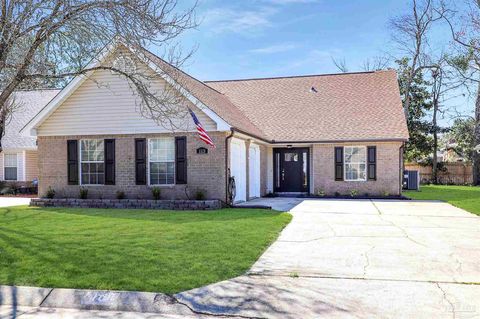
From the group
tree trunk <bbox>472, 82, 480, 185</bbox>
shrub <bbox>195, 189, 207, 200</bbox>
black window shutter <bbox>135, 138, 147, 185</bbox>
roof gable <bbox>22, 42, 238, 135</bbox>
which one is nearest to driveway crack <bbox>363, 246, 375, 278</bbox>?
roof gable <bbox>22, 42, 238, 135</bbox>

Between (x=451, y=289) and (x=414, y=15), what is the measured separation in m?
31.7

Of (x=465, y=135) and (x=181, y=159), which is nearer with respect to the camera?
(x=181, y=159)

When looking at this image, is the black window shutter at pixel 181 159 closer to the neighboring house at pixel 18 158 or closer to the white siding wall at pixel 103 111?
the white siding wall at pixel 103 111

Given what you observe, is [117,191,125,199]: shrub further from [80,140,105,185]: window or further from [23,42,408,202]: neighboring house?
[80,140,105,185]: window

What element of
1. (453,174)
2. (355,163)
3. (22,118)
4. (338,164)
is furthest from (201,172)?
(453,174)

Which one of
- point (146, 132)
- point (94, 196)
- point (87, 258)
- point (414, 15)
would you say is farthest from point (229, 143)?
point (414, 15)

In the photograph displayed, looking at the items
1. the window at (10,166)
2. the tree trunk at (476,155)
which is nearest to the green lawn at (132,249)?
the window at (10,166)

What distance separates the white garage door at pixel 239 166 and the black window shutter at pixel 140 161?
3129 mm

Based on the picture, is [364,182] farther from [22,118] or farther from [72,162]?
[22,118]

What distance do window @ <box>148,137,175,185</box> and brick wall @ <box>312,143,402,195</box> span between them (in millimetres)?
7078

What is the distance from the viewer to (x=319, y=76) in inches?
995

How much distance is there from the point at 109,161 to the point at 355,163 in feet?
33.7

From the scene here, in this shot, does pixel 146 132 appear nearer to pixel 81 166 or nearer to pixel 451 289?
pixel 81 166

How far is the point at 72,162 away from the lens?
55.8ft
